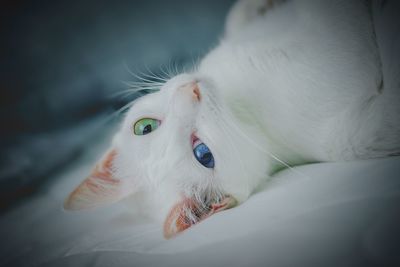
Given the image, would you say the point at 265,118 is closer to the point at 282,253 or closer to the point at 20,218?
the point at 282,253

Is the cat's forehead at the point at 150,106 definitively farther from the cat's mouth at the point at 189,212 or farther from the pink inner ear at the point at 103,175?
the cat's mouth at the point at 189,212

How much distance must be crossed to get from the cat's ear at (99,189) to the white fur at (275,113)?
22 mm

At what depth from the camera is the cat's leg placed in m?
0.98

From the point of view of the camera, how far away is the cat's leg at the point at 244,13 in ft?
3.23

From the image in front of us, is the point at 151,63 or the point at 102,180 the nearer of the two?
the point at 102,180

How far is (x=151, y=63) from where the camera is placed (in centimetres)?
88

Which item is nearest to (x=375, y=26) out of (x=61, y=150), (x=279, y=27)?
(x=279, y=27)

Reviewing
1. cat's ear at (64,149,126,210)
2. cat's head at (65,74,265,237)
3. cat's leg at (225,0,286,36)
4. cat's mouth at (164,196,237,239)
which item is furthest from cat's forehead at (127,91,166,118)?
cat's leg at (225,0,286,36)

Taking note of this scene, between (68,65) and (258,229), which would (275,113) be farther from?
(68,65)

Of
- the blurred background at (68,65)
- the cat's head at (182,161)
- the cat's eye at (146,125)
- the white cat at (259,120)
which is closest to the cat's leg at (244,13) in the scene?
the blurred background at (68,65)

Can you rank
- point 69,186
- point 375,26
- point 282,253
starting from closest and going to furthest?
1. point 282,253
2. point 375,26
3. point 69,186

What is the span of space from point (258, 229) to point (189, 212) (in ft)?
0.71

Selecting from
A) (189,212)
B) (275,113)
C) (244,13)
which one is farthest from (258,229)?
(244,13)

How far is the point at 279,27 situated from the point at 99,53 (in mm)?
475
